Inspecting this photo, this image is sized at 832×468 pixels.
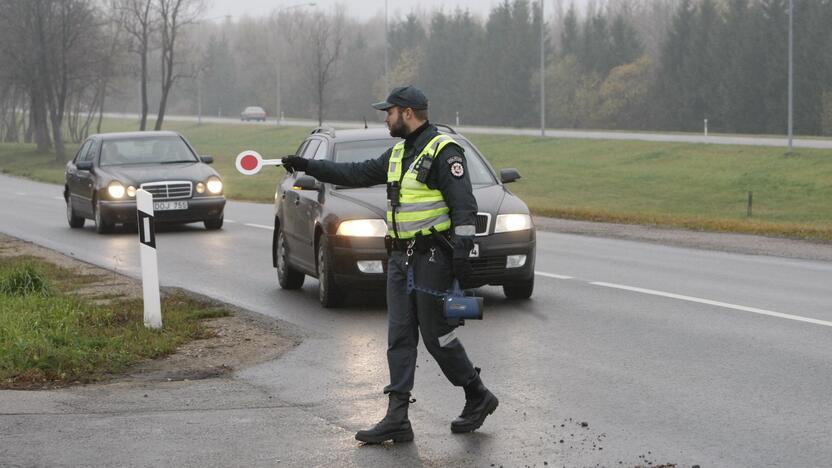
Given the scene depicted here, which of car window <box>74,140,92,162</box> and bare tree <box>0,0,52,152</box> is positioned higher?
bare tree <box>0,0,52,152</box>

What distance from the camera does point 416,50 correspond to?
438 ft

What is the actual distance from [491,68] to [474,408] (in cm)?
11525

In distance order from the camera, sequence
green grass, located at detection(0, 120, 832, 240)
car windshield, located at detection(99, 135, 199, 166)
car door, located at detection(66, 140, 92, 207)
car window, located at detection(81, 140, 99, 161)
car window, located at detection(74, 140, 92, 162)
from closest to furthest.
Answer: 1. car windshield, located at detection(99, 135, 199, 166)
2. car window, located at detection(81, 140, 99, 161)
3. car door, located at detection(66, 140, 92, 207)
4. car window, located at detection(74, 140, 92, 162)
5. green grass, located at detection(0, 120, 832, 240)

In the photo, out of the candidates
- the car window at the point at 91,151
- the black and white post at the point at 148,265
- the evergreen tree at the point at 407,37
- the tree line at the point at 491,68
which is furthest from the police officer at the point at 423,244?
the evergreen tree at the point at 407,37

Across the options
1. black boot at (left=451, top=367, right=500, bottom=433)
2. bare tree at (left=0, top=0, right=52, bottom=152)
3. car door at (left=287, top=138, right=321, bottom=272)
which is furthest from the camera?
bare tree at (left=0, top=0, right=52, bottom=152)

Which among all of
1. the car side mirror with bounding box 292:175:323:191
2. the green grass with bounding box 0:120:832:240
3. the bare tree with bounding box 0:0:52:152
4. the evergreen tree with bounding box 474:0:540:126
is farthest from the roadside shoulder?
the evergreen tree with bounding box 474:0:540:126

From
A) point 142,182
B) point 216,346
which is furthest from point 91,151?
point 216,346

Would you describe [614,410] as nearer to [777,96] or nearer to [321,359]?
[321,359]

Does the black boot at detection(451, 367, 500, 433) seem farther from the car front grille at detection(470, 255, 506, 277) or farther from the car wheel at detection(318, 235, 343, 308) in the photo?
the car wheel at detection(318, 235, 343, 308)

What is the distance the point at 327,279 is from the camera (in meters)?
12.7

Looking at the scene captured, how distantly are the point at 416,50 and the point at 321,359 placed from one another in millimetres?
124945

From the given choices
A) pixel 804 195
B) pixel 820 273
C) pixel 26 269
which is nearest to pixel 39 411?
pixel 26 269

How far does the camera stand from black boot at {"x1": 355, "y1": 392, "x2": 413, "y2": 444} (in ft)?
22.9

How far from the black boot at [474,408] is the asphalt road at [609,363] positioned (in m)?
0.08
